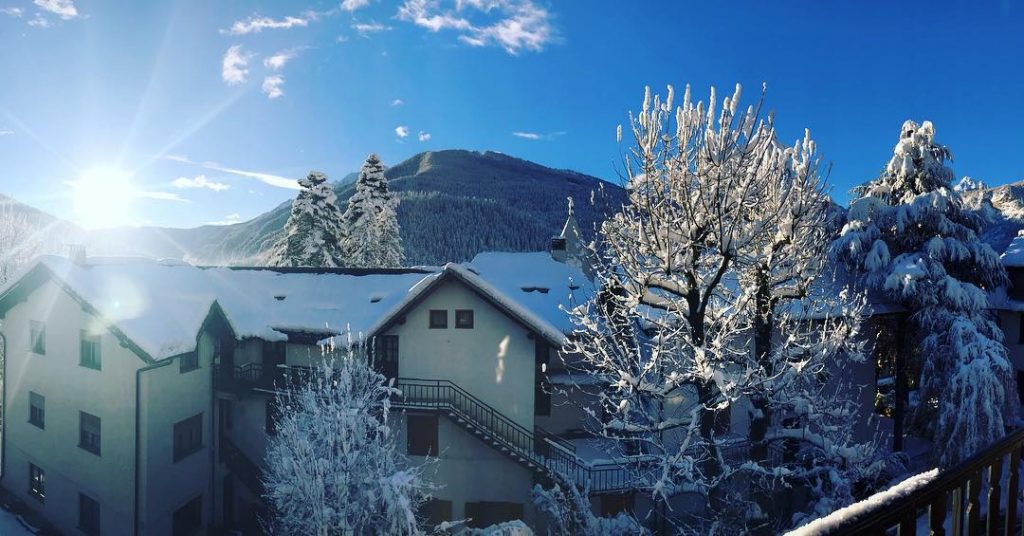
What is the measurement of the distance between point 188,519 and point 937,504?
25.5 meters

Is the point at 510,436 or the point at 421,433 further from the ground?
the point at 510,436

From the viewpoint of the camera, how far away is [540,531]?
19.2m

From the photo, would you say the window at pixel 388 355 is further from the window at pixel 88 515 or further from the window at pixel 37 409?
the window at pixel 37 409

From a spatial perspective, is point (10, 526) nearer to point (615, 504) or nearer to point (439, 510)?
point (439, 510)

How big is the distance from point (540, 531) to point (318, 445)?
9.08m

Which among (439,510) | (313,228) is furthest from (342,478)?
(313,228)

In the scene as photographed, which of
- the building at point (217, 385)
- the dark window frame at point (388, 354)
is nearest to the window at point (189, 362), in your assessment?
the building at point (217, 385)

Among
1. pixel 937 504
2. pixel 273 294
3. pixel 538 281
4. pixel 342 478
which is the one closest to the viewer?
pixel 937 504

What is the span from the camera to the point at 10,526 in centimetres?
2131

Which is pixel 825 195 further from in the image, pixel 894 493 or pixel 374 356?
pixel 374 356

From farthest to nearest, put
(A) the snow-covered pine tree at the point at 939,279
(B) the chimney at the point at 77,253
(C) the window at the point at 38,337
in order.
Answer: (B) the chimney at the point at 77,253
(C) the window at the point at 38,337
(A) the snow-covered pine tree at the point at 939,279

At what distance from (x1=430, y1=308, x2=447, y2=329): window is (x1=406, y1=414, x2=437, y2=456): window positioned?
364cm

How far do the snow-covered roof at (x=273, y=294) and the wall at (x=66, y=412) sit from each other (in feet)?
4.17

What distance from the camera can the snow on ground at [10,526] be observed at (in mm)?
20781
